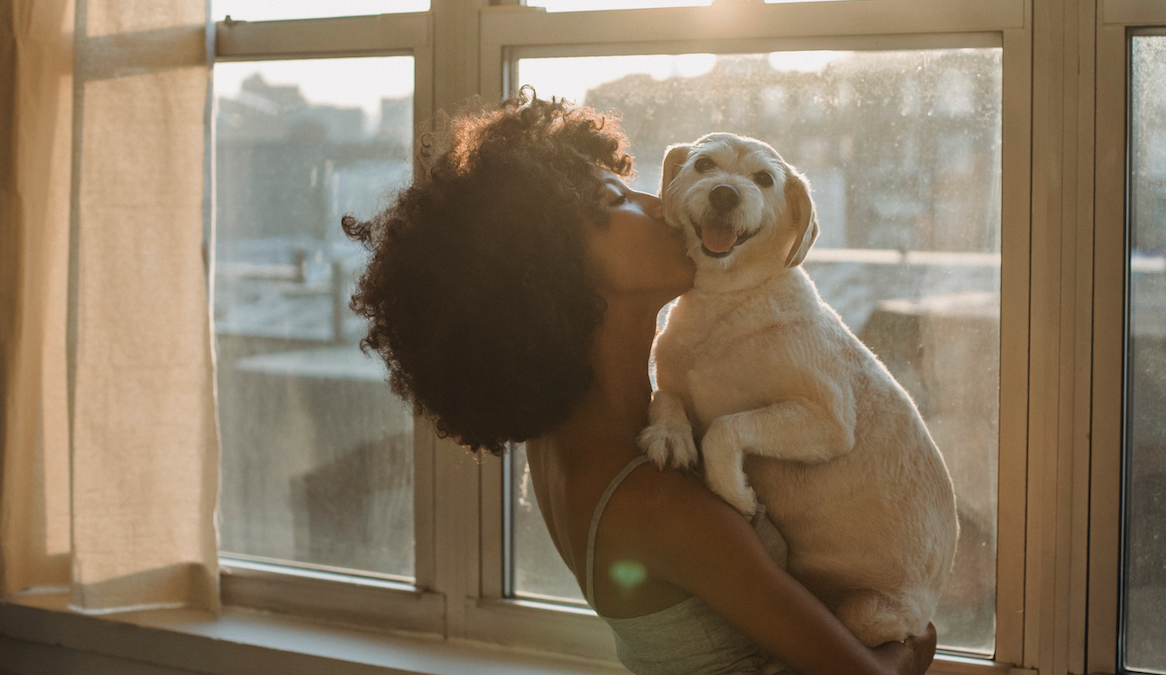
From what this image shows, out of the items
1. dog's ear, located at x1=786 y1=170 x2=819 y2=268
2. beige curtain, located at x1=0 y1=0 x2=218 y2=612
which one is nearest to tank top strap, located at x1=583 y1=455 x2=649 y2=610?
dog's ear, located at x1=786 y1=170 x2=819 y2=268

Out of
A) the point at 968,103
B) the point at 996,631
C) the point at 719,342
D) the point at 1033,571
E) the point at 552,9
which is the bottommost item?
the point at 996,631

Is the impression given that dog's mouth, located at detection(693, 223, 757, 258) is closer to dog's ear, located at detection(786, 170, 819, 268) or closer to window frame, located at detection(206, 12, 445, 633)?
dog's ear, located at detection(786, 170, 819, 268)

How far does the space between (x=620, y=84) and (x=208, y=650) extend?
1.58 meters

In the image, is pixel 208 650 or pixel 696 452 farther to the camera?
pixel 208 650

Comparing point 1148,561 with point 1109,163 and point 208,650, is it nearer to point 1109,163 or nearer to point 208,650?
point 1109,163

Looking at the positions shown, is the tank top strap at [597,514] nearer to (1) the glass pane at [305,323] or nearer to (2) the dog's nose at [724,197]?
(2) the dog's nose at [724,197]

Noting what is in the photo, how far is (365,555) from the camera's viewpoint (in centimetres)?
206

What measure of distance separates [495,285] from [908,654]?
682 millimetres

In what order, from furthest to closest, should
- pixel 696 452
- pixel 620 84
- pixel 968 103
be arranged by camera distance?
pixel 620 84
pixel 968 103
pixel 696 452

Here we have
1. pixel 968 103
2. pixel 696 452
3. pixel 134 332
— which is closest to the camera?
pixel 696 452

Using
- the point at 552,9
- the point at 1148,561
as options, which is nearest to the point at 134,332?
the point at 552,9

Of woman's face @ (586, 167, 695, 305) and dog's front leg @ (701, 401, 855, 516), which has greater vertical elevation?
woman's face @ (586, 167, 695, 305)

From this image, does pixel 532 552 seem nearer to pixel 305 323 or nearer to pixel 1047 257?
pixel 305 323

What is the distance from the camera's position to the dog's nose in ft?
3.39
